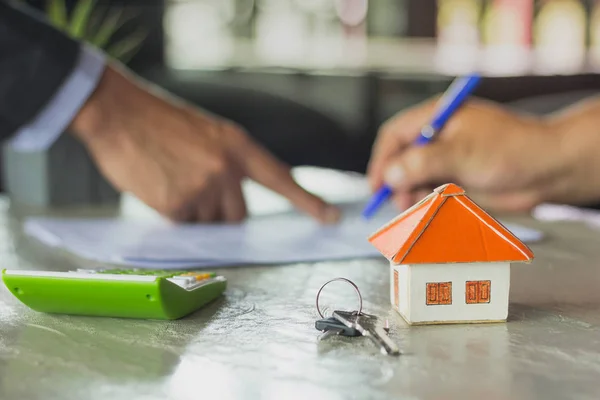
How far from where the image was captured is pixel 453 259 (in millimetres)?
456

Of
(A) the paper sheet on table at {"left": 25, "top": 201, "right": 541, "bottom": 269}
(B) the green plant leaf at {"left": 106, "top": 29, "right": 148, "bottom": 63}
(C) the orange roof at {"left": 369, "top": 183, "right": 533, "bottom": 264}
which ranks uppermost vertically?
(B) the green plant leaf at {"left": 106, "top": 29, "right": 148, "bottom": 63}

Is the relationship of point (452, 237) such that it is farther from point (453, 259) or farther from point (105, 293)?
point (105, 293)

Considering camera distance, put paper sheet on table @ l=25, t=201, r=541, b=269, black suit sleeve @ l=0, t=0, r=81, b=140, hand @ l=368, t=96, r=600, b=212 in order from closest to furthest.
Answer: paper sheet on table @ l=25, t=201, r=541, b=269 < black suit sleeve @ l=0, t=0, r=81, b=140 < hand @ l=368, t=96, r=600, b=212

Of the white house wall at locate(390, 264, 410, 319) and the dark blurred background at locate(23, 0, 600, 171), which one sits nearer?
the white house wall at locate(390, 264, 410, 319)

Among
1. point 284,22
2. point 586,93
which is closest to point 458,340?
point 586,93

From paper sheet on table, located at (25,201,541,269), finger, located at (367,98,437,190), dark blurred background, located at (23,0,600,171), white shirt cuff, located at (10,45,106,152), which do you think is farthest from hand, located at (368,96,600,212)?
dark blurred background, located at (23,0,600,171)

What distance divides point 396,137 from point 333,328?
0.63 meters

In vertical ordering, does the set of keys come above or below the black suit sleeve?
below

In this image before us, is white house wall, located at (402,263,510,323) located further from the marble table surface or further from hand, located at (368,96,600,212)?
hand, located at (368,96,600,212)

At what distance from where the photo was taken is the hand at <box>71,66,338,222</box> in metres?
0.91

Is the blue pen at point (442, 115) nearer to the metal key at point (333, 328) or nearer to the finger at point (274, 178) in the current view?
the finger at point (274, 178)

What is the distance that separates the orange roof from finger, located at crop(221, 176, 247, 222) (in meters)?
0.48

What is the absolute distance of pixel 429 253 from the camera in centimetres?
46

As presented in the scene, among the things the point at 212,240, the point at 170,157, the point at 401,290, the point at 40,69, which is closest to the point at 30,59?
the point at 40,69
